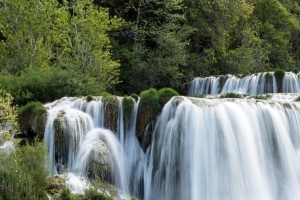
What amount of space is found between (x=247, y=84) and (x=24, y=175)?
16.3m

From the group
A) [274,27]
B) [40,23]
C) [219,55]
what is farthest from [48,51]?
[274,27]

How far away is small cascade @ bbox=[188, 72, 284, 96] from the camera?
19.2 m

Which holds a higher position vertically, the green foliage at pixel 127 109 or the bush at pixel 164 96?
the bush at pixel 164 96

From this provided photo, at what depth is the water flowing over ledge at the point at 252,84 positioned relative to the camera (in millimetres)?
19188

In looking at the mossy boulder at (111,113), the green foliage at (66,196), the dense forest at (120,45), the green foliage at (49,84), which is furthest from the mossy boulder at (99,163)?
the dense forest at (120,45)

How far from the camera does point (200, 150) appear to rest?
11148 millimetres

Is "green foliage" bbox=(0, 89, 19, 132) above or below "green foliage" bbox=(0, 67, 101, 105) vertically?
below

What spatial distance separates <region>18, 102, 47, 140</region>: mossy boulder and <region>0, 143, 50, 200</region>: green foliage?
387 centimetres

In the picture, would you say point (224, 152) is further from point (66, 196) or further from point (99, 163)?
point (66, 196)

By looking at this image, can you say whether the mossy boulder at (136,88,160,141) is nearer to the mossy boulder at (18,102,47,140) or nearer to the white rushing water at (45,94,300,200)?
the white rushing water at (45,94,300,200)

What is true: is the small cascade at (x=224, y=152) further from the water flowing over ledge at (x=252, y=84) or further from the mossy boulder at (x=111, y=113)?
the water flowing over ledge at (x=252, y=84)

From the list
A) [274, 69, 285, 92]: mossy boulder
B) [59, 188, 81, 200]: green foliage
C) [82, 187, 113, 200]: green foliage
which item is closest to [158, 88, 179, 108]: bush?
[82, 187, 113, 200]: green foliage

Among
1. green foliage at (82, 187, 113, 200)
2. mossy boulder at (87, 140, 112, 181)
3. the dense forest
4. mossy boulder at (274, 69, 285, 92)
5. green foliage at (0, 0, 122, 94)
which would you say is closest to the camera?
green foliage at (82, 187, 113, 200)

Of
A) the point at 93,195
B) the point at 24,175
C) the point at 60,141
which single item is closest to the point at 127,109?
the point at 60,141
